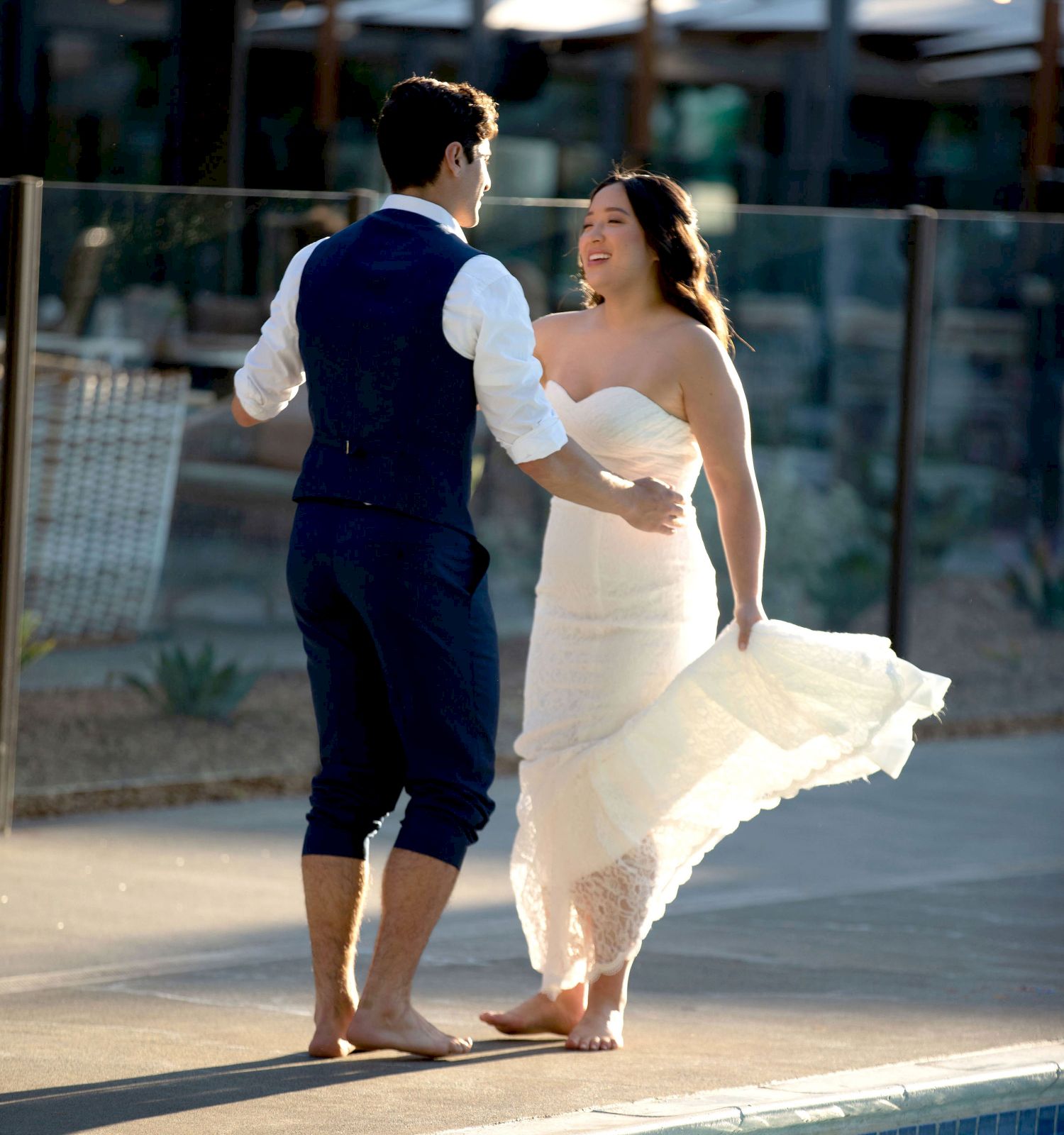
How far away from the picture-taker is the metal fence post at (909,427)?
8.39 metres

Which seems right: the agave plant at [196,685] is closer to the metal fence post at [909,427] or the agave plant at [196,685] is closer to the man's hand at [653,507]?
the metal fence post at [909,427]

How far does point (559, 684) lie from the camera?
4.45 m

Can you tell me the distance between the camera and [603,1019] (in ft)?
14.2

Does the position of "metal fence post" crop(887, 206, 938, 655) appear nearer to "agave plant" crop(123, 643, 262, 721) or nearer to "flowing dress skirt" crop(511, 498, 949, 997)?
"agave plant" crop(123, 643, 262, 721)

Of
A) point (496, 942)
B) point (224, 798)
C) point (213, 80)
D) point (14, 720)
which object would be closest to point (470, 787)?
point (496, 942)

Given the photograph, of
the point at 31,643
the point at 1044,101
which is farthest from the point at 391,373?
the point at 1044,101

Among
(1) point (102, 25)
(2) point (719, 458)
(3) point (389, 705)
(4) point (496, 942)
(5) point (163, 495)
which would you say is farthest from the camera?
(1) point (102, 25)

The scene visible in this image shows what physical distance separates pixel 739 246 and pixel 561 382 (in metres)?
3.79

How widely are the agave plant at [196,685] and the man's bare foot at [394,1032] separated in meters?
3.03

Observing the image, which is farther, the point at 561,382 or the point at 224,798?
the point at 224,798

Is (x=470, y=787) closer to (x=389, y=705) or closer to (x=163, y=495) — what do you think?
(x=389, y=705)

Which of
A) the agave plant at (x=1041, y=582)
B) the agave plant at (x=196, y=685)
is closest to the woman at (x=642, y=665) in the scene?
the agave plant at (x=196, y=685)

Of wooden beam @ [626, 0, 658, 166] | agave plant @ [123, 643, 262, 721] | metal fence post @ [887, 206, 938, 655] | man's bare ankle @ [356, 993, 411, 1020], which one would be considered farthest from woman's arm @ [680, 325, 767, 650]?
wooden beam @ [626, 0, 658, 166]

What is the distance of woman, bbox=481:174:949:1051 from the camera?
429 cm
